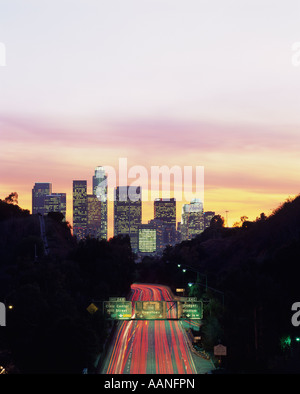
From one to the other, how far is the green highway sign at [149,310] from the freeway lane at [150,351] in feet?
13.8

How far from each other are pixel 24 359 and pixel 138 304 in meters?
13.0

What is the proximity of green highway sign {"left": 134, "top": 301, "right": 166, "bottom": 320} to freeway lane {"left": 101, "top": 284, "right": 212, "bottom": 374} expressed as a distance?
4.21 metres

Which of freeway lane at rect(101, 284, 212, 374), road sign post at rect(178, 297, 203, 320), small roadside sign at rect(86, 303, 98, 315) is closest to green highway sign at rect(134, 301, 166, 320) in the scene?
road sign post at rect(178, 297, 203, 320)

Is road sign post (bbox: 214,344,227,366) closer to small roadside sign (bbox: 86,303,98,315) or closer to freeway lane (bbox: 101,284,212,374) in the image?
freeway lane (bbox: 101,284,212,374)

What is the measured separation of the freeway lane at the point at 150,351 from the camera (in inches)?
2190

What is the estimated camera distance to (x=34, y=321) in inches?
2344

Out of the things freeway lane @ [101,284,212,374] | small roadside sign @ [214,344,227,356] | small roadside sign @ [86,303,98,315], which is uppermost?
small roadside sign @ [86,303,98,315]

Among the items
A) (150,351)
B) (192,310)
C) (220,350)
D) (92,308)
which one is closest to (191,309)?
(192,310)

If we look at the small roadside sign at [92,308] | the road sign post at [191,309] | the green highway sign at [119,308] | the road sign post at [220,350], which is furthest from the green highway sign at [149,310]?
the road sign post at [220,350]

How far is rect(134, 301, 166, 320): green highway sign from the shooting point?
6128 centimetres

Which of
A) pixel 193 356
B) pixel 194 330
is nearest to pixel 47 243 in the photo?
pixel 194 330

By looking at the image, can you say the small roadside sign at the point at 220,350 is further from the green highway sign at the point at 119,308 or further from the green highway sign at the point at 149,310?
the green highway sign at the point at 119,308

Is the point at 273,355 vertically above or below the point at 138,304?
below
